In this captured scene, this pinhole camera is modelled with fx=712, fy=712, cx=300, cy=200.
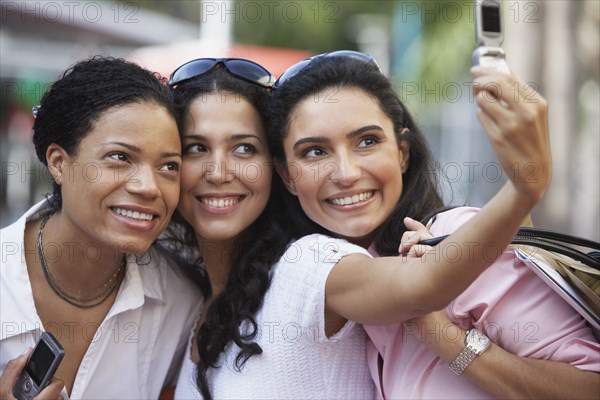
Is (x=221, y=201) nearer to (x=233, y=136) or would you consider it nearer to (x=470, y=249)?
(x=233, y=136)

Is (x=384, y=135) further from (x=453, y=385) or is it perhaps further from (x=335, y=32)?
(x=335, y=32)

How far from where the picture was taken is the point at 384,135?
2.86m

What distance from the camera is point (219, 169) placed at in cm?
298

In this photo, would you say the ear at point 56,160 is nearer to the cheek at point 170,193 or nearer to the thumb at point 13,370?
the cheek at point 170,193

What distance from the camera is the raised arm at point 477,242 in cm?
172

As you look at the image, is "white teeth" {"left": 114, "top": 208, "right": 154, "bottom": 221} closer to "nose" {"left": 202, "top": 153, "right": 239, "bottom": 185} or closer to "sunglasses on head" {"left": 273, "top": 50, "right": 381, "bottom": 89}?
"nose" {"left": 202, "top": 153, "right": 239, "bottom": 185}

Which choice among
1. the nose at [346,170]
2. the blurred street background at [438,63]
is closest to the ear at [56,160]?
the nose at [346,170]

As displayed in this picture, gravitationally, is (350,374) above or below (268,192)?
below

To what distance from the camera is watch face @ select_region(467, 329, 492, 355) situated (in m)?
2.22

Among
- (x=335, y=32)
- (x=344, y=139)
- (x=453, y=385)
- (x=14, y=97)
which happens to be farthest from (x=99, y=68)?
(x=335, y=32)

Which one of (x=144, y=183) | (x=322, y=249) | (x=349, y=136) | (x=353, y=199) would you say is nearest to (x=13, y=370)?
(x=144, y=183)

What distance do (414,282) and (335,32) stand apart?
82.6ft

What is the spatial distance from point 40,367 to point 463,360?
145cm

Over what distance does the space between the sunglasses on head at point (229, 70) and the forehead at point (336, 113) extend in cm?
37
